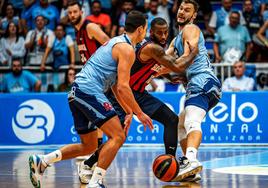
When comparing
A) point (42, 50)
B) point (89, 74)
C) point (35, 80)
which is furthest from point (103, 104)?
point (42, 50)

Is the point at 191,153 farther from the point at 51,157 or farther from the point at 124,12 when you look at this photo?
the point at 124,12

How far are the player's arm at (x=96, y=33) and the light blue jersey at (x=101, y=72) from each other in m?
2.31

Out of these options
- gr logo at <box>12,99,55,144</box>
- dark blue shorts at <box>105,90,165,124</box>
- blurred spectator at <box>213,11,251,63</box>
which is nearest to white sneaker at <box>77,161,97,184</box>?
dark blue shorts at <box>105,90,165,124</box>

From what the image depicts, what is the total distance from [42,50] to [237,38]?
4.65 m

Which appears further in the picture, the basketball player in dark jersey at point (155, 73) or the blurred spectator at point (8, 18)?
the blurred spectator at point (8, 18)

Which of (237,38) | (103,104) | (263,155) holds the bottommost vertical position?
(263,155)

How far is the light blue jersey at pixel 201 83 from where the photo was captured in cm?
1006

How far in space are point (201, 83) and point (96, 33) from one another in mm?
2019

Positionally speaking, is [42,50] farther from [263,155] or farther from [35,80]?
[263,155]

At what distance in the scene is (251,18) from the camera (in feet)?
59.4

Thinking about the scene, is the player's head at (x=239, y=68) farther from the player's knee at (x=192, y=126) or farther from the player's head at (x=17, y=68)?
the player's knee at (x=192, y=126)

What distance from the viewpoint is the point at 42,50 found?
1823cm

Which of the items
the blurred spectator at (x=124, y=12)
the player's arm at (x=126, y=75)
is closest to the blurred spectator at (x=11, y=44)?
the blurred spectator at (x=124, y=12)

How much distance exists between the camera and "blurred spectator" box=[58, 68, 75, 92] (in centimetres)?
1653
